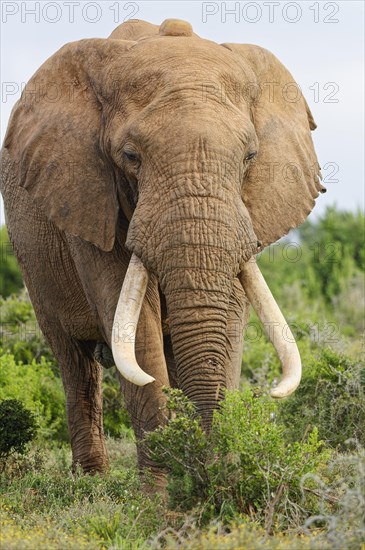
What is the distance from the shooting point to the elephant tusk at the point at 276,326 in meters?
6.46

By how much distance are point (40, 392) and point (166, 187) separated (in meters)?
5.12

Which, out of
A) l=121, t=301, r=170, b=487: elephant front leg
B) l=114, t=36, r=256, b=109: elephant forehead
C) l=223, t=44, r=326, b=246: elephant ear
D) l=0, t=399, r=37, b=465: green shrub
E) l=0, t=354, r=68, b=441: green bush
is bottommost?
l=0, t=354, r=68, b=441: green bush

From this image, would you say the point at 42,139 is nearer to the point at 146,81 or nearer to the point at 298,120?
the point at 146,81

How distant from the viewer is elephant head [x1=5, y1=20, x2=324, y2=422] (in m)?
6.53

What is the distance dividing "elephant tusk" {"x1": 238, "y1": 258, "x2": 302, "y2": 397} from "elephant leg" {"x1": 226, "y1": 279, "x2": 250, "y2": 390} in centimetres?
51

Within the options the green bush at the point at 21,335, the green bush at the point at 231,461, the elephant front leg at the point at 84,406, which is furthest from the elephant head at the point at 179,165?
the green bush at the point at 21,335

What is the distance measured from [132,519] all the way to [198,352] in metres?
0.91

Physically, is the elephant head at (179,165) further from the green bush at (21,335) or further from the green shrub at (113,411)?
the green bush at (21,335)

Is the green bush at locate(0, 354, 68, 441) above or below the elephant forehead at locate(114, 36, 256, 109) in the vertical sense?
below

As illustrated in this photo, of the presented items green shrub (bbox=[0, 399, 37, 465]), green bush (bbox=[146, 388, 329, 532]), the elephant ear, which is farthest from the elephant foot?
green shrub (bbox=[0, 399, 37, 465])

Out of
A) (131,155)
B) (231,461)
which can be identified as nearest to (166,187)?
(131,155)

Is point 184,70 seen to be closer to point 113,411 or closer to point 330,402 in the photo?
point 330,402

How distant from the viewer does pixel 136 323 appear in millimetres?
6766

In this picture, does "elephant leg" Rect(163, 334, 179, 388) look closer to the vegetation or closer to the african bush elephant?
the african bush elephant
